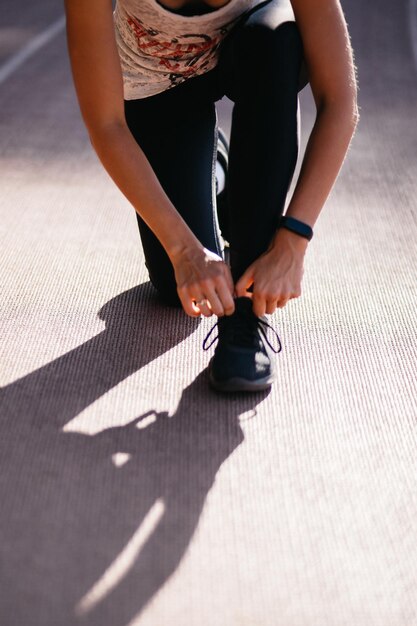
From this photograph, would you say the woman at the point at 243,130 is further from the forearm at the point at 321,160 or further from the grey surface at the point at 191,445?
the grey surface at the point at 191,445

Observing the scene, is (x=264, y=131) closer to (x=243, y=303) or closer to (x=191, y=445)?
(x=243, y=303)

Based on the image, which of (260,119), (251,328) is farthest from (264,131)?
(251,328)

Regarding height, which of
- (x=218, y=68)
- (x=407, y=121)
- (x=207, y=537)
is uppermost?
(x=218, y=68)

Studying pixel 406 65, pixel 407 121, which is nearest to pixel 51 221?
pixel 407 121

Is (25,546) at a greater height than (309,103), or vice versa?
(25,546)

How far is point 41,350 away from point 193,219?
1.53ft

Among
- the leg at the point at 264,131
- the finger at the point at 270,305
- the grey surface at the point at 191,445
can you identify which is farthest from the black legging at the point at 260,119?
the grey surface at the point at 191,445

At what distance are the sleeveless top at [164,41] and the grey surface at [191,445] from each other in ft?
1.63

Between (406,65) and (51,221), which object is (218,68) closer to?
(51,221)

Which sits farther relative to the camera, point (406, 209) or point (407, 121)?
point (407, 121)

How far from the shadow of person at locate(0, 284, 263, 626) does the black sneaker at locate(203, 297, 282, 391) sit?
38mm

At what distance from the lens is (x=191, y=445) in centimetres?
154

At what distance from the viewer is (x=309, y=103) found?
13.2ft

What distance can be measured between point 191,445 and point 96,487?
0.20 metres
